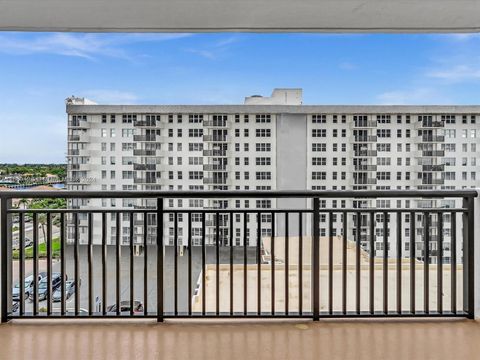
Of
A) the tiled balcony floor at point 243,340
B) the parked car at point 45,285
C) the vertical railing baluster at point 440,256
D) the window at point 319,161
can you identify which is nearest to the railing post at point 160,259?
the tiled balcony floor at point 243,340

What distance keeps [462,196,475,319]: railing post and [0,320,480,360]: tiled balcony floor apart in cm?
12

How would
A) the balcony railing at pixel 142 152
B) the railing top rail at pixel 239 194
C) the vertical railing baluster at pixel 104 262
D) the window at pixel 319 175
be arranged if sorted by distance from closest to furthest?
the railing top rail at pixel 239 194
the vertical railing baluster at pixel 104 262
the window at pixel 319 175
the balcony railing at pixel 142 152

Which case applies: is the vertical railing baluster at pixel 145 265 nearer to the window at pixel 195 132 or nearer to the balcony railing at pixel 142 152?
the balcony railing at pixel 142 152

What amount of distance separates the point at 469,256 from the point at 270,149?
164 centimetres

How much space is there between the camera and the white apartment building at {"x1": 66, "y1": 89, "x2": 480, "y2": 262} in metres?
2.60

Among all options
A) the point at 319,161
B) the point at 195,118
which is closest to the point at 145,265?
the point at 195,118

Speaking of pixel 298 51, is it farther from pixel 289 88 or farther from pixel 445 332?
pixel 445 332

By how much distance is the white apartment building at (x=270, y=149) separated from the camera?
8.54ft

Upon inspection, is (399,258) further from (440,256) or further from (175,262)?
(175,262)

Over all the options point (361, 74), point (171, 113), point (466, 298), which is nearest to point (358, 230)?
point (466, 298)
